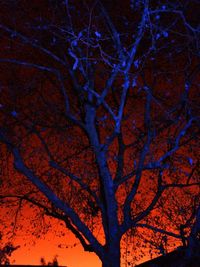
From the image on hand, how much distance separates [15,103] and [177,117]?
3.94m

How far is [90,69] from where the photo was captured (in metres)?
12.3

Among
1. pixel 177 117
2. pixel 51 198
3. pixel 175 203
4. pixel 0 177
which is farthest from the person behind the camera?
pixel 175 203

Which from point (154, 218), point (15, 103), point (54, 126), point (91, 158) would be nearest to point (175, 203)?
point (154, 218)

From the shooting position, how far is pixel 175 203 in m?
15.6

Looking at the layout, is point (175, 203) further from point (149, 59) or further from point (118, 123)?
point (118, 123)

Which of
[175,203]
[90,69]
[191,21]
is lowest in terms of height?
[175,203]

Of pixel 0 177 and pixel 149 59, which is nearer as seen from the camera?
pixel 149 59

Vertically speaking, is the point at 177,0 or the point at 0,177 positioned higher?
the point at 177,0

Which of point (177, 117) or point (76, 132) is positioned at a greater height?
point (76, 132)

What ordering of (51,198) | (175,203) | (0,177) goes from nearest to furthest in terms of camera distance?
(51,198)
(0,177)
(175,203)

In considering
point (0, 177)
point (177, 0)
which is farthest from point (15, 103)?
point (177, 0)

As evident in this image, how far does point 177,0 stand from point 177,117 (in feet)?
8.84

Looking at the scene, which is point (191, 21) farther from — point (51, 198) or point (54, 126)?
point (51, 198)

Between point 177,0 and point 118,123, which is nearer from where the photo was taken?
point 118,123
